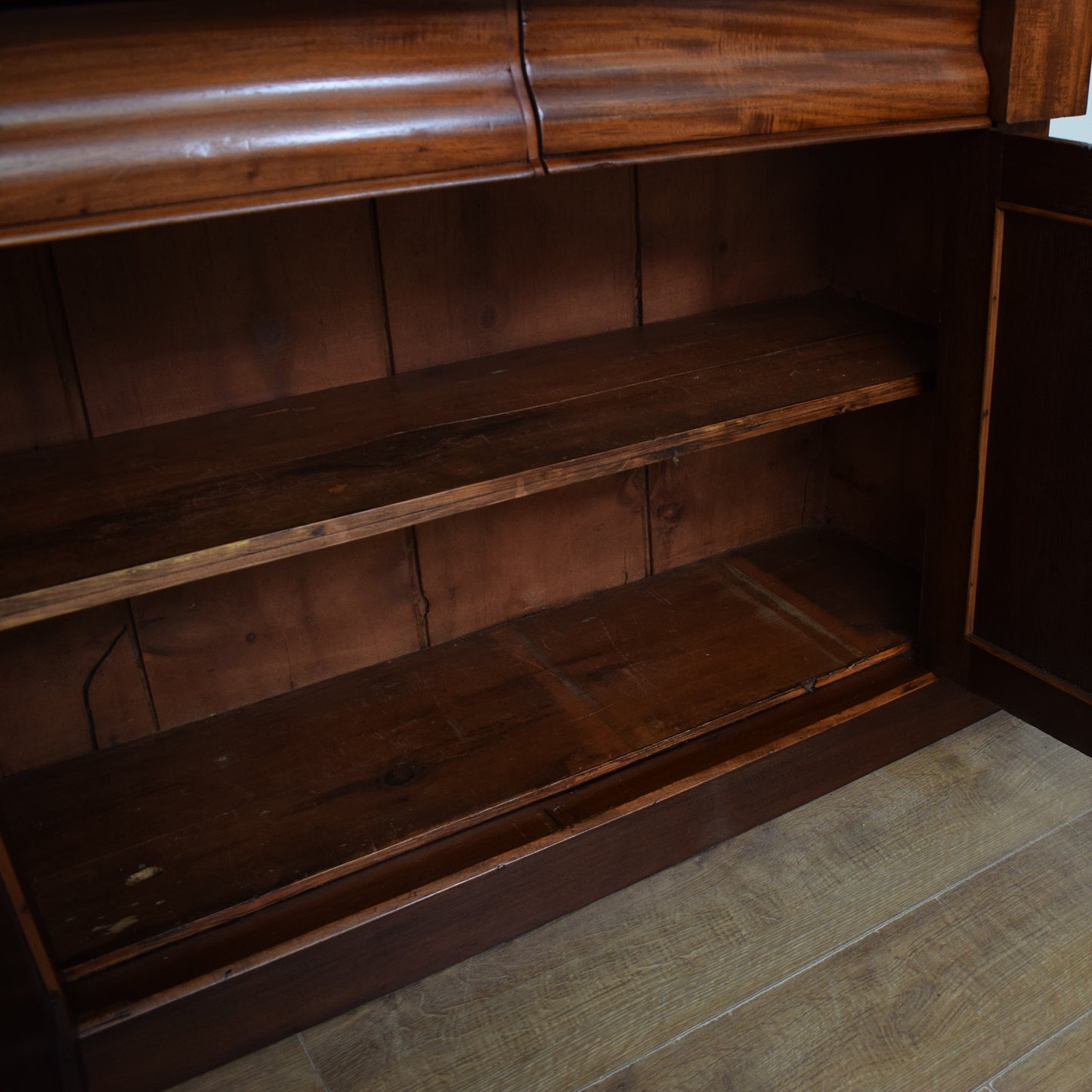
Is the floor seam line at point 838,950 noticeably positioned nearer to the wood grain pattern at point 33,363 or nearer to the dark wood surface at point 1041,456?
the dark wood surface at point 1041,456

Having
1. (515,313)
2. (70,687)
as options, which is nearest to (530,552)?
(515,313)

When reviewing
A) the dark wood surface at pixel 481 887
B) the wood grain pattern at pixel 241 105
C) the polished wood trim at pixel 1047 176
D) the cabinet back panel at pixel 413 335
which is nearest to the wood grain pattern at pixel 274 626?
the cabinet back panel at pixel 413 335

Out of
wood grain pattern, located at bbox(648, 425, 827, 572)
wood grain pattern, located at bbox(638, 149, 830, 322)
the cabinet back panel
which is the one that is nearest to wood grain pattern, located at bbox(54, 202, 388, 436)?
the cabinet back panel

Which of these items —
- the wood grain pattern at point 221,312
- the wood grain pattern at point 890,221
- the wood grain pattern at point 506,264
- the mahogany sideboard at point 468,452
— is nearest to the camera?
the mahogany sideboard at point 468,452

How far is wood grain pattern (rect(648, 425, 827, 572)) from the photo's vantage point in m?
1.72

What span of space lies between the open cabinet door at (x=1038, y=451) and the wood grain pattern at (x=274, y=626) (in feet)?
2.48

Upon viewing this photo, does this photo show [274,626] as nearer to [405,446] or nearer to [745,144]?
[405,446]

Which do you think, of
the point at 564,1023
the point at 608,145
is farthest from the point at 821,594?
the point at 608,145

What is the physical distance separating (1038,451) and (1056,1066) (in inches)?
25.9

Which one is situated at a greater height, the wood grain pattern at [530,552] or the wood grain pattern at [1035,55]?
the wood grain pattern at [1035,55]

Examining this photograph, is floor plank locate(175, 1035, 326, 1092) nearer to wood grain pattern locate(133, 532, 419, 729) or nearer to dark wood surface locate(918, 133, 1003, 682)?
wood grain pattern locate(133, 532, 419, 729)

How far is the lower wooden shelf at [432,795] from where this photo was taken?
1183 mm

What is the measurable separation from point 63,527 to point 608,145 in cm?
63

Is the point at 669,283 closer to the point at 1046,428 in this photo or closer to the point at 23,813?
the point at 1046,428
